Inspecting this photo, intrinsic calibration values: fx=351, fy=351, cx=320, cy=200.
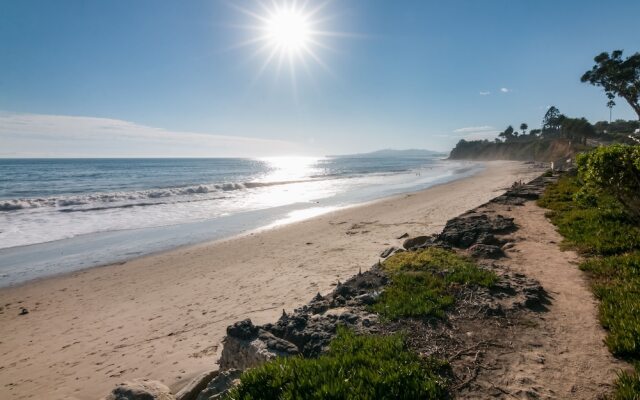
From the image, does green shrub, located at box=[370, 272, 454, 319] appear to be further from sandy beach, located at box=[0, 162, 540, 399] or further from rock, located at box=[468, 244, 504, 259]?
sandy beach, located at box=[0, 162, 540, 399]

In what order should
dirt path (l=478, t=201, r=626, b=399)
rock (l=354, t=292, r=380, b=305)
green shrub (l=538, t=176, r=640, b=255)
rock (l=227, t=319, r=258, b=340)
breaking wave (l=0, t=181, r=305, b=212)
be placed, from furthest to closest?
breaking wave (l=0, t=181, r=305, b=212) → green shrub (l=538, t=176, r=640, b=255) → rock (l=354, t=292, r=380, b=305) → rock (l=227, t=319, r=258, b=340) → dirt path (l=478, t=201, r=626, b=399)

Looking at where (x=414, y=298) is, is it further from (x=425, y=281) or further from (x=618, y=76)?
(x=618, y=76)

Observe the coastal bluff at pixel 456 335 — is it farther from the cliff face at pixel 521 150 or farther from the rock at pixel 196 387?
the cliff face at pixel 521 150

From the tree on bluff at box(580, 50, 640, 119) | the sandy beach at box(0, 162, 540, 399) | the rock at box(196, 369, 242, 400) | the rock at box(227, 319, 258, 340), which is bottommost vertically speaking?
the sandy beach at box(0, 162, 540, 399)

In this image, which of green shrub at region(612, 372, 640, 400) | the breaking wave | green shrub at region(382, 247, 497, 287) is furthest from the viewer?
the breaking wave

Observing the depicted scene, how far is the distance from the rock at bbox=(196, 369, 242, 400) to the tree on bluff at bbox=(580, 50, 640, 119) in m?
56.5

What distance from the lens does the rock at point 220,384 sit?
4.83 metres

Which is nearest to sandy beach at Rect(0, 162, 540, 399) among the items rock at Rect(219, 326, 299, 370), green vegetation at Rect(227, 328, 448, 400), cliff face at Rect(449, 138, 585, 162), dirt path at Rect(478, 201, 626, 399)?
rock at Rect(219, 326, 299, 370)

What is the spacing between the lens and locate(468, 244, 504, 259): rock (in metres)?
9.39

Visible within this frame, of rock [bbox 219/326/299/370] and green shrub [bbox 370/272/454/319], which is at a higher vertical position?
green shrub [bbox 370/272/454/319]

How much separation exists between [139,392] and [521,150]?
469ft

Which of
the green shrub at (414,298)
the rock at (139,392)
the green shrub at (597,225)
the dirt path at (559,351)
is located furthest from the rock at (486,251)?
the rock at (139,392)

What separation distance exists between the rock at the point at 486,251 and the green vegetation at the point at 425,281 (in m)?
0.59

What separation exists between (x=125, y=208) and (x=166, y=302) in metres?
24.4
